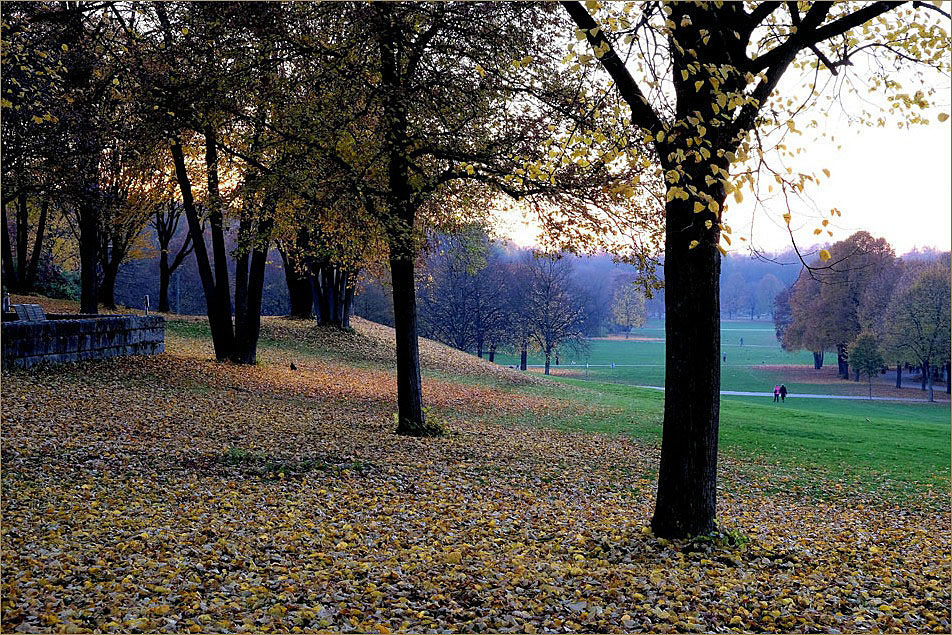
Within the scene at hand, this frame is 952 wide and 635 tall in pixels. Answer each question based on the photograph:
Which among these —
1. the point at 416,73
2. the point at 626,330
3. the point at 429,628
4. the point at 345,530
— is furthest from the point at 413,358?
the point at 626,330

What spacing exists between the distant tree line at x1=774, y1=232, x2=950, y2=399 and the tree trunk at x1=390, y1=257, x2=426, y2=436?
2847cm

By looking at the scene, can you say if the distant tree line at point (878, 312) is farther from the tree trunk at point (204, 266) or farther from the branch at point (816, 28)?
the branch at point (816, 28)

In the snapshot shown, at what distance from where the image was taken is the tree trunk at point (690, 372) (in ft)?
20.5

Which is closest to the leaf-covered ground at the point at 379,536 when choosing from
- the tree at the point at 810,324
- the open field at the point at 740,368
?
the open field at the point at 740,368

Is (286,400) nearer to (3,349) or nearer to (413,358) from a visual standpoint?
(413,358)

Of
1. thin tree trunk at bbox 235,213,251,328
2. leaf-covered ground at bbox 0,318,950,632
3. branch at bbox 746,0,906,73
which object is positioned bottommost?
leaf-covered ground at bbox 0,318,950,632

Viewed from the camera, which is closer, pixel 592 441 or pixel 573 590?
pixel 573 590

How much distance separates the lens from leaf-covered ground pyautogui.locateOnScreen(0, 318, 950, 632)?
4.89 m

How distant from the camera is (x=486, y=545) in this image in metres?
6.67

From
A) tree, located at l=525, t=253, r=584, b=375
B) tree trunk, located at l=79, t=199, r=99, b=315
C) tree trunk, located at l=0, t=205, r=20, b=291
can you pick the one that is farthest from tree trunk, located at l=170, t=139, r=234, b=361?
tree, located at l=525, t=253, r=584, b=375

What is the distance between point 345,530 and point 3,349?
9373 mm

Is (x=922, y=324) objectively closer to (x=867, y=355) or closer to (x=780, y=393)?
(x=867, y=355)

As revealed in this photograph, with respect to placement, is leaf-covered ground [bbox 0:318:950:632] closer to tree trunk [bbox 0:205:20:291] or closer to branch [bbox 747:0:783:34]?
branch [bbox 747:0:783:34]

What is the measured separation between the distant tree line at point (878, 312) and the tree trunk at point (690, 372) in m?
32.0
